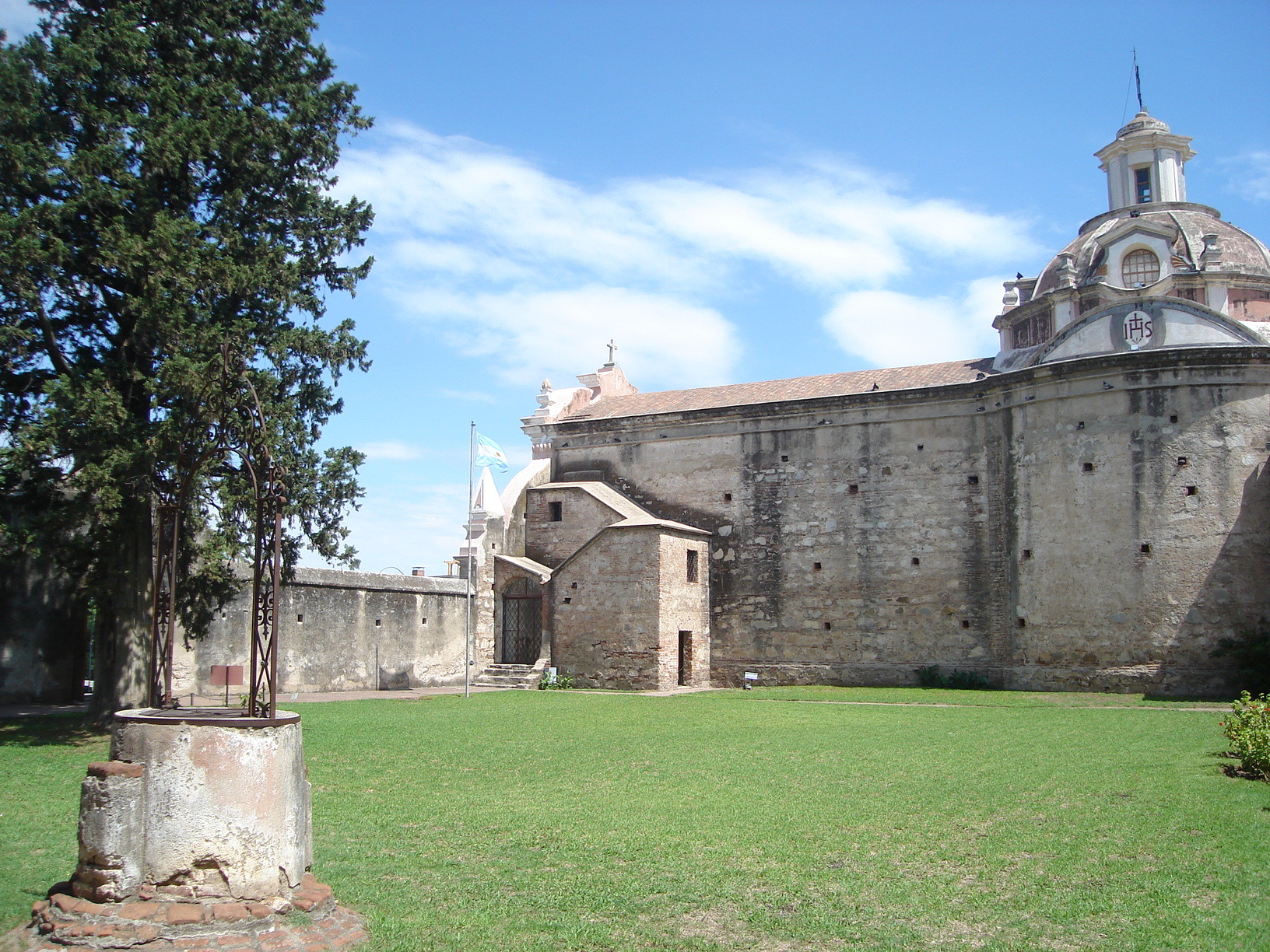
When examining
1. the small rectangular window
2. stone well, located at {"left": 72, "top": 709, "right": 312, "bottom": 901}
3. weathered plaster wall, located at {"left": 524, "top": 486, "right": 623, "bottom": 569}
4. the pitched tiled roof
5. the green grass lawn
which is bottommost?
the green grass lawn

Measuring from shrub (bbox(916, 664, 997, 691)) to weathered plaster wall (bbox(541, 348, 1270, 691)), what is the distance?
264mm

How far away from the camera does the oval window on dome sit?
2528 cm

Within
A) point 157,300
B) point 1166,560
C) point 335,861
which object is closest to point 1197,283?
point 1166,560

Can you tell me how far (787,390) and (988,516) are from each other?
7065mm

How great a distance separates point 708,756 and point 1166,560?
13907mm

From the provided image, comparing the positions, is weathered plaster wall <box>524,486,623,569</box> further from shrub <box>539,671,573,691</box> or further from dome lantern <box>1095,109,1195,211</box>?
dome lantern <box>1095,109,1195,211</box>

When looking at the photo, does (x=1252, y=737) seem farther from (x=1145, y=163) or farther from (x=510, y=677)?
(x=1145, y=163)

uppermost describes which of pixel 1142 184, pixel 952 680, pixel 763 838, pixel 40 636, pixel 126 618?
pixel 1142 184

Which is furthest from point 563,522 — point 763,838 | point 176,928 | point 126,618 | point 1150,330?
point 176,928

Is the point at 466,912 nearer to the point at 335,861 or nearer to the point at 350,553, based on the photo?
the point at 335,861

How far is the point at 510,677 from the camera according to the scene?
25984mm

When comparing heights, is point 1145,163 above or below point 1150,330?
above

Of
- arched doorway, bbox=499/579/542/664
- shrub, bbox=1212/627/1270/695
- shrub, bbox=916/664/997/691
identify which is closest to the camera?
shrub, bbox=1212/627/1270/695

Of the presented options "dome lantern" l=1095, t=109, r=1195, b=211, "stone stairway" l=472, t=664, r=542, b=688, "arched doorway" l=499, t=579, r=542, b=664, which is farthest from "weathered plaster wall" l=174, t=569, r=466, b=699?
"dome lantern" l=1095, t=109, r=1195, b=211
